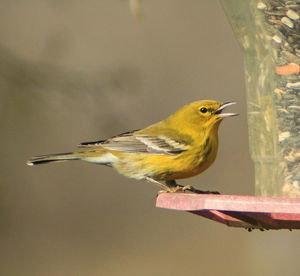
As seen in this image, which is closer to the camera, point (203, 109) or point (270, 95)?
point (270, 95)

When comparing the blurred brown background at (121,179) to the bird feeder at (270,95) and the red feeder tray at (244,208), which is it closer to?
the bird feeder at (270,95)

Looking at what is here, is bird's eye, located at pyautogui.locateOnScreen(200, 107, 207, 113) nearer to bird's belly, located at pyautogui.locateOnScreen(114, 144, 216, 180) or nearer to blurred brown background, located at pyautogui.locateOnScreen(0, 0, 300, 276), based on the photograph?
bird's belly, located at pyautogui.locateOnScreen(114, 144, 216, 180)

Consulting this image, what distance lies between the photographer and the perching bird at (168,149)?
5.06m

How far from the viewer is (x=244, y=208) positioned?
334 centimetres

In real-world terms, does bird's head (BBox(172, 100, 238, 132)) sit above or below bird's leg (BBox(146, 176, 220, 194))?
above

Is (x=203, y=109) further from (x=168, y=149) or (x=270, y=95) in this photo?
(x=270, y=95)

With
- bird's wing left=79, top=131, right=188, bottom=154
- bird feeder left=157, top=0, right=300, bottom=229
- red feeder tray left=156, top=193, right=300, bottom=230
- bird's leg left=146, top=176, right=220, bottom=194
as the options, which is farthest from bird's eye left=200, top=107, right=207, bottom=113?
red feeder tray left=156, top=193, right=300, bottom=230

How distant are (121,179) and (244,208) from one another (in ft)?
27.1

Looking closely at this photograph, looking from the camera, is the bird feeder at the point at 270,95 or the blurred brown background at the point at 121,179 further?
the blurred brown background at the point at 121,179

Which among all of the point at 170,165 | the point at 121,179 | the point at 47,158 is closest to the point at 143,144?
the point at 170,165

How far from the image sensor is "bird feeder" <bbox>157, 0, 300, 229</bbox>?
405 centimetres

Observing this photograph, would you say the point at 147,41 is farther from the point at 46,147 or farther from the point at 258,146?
the point at 258,146

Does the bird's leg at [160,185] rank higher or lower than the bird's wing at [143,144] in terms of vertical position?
lower

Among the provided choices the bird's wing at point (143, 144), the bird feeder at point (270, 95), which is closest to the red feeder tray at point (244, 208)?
the bird feeder at point (270, 95)
